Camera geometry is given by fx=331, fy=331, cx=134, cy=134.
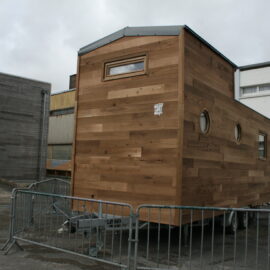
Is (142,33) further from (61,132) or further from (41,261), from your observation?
(61,132)

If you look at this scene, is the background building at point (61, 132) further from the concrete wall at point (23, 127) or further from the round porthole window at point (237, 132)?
the round porthole window at point (237, 132)

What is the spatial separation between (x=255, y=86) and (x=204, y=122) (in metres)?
17.3

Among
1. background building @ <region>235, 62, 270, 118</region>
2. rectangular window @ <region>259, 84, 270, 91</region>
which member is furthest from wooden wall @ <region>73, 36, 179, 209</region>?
rectangular window @ <region>259, 84, 270, 91</region>

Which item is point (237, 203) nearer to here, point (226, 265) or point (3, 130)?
point (226, 265)

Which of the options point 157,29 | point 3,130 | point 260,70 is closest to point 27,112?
point 3,130

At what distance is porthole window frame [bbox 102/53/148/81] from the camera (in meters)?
6.30

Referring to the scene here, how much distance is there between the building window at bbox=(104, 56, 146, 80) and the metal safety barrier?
99.5 inches

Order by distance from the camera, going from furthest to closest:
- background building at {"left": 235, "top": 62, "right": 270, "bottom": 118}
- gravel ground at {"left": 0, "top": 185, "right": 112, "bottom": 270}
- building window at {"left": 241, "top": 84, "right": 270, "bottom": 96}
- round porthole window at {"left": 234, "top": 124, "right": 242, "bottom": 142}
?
building window at {"left": 241, "top": 84, "right": 270, "bottom": 96} < background building at {"left": 235, "top": 62, "right": 270, "bottom": 118} < round porthole window at {"left": 234, "top": 124, "right": 242, "bottom": 142} < gravel ground at {"left": 0, "top": 185, "right": 112, "bottom": 270}

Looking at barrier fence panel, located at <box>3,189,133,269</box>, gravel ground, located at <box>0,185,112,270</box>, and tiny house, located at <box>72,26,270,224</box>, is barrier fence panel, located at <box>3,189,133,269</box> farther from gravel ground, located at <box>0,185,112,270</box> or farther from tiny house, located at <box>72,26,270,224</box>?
tiny house, located at <box>72,26,270,224</box>

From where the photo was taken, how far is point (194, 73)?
6.08 m

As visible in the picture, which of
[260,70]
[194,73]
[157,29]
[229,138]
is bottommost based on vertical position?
[229,138]

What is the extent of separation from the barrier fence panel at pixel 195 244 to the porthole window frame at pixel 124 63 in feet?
8.39

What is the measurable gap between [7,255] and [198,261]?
3436mm

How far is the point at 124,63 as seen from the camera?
6.61 m
